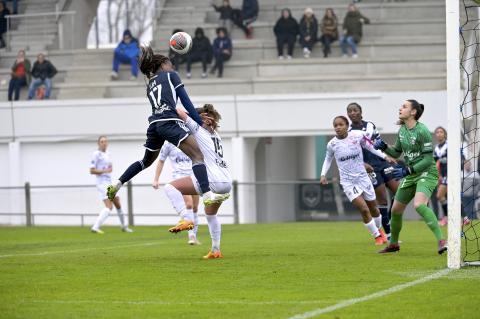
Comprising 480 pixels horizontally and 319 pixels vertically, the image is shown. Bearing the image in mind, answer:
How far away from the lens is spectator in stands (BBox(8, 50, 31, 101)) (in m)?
35.8

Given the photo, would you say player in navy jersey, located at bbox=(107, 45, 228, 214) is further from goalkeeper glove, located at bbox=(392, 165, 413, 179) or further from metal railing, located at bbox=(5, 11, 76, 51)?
metal railing, located at bbox=(5, 11, 76, 51)

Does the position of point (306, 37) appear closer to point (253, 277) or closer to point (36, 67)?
point (36, 67)

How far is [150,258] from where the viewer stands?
1420 cm

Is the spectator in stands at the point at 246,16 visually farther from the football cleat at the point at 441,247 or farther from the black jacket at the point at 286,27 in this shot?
the football cleat at the point at 441,247

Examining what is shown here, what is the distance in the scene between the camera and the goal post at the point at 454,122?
38.1 feet

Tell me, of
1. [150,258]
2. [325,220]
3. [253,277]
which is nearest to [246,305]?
[253,277]

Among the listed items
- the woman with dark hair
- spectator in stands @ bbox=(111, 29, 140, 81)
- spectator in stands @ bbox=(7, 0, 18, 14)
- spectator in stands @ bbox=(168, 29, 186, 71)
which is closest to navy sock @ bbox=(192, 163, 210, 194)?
the woman with dark hair

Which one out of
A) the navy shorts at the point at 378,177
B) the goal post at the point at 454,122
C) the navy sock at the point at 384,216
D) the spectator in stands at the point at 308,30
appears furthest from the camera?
the spectator in stands at the point at 308,30

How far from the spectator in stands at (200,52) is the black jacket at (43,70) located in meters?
4.69

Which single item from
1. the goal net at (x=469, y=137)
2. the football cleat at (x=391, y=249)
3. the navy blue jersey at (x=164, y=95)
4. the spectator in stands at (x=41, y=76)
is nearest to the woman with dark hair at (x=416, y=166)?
the goal net at (x=469, y=137)

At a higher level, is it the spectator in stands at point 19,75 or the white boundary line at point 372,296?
the spectator in stands at point 19,75

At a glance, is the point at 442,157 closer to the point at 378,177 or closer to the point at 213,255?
the point at 378,177

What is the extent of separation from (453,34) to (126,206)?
2052 centimetres

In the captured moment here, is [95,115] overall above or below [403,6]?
below
